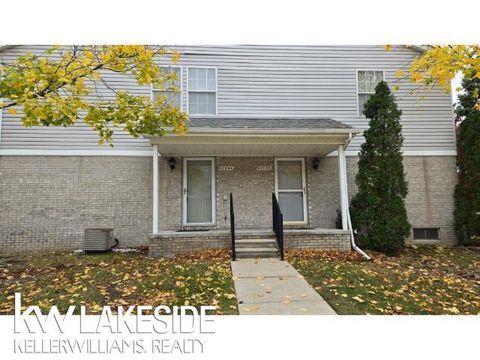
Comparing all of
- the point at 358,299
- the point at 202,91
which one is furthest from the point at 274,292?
the point at 202,91

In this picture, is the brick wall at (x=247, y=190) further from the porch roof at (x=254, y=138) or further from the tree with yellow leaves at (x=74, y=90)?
the tree with yellow leaves at (x=74, y=90)

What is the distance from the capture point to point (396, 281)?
5.47 m

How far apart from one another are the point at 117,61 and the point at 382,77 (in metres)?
7.91

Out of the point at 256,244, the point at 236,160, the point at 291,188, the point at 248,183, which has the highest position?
the point at 236,160

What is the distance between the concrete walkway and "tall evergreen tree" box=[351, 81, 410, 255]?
290cm

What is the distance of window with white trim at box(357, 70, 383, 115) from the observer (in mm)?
9727

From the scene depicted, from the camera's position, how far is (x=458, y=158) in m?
9.43

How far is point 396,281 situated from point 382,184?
126 inches

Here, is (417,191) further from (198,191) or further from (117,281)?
(117,281)

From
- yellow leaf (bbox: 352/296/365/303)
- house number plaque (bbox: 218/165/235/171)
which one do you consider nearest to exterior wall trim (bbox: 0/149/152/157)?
house number plaque (bbox: 218/165/235/171)

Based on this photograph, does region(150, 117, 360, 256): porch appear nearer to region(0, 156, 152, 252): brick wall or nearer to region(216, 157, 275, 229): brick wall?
region(216, 157, 275, 229): brick wall

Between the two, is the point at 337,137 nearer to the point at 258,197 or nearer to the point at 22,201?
the point at 258,197
